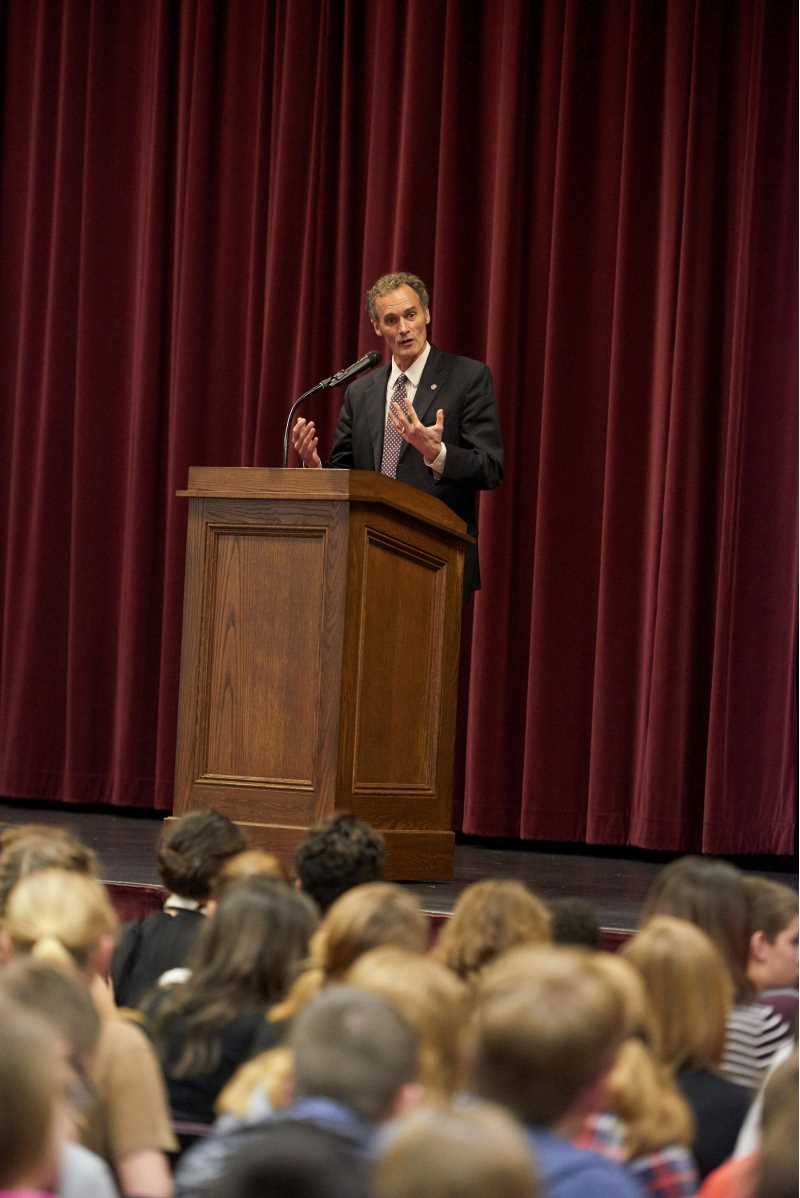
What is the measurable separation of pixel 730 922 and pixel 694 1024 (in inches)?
20.5

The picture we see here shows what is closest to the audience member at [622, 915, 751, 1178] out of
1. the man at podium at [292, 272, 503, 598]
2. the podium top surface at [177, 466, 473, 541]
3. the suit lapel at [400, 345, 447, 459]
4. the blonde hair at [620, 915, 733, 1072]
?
the blonde hair at [620, 915, 733, 1072]

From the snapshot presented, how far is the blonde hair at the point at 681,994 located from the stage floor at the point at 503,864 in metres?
1.70

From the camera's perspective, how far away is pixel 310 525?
4004mm

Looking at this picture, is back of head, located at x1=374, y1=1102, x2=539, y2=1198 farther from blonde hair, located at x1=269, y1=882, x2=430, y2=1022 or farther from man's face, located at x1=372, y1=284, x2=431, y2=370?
man's face, located at x1=372, y1=284, x2=431, y2=370

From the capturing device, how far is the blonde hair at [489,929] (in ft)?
7.50

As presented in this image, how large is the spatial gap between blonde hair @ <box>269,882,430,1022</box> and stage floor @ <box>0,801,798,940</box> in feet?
5.23

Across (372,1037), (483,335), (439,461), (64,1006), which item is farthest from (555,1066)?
(483,335)

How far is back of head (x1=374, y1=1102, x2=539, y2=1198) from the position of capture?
1069 mm

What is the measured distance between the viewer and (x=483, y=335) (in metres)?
6.28

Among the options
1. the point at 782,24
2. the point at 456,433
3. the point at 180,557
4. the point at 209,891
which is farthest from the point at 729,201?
the point at 209,891

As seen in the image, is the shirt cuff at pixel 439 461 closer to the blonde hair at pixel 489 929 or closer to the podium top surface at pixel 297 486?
the podium top surface at pixel 297 486

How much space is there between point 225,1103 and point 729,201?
481 centimetres

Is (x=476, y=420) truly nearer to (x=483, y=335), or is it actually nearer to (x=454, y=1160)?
(x=483, y=335)

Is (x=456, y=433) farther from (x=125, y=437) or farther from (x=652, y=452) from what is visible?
(x=125, y=437)
